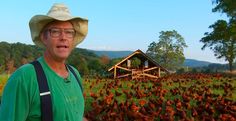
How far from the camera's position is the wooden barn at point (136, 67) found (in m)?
31.1

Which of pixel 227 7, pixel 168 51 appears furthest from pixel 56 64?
Answer: pixel 168 51

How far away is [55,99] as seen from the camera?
329 centimetres

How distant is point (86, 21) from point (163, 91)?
9150mm

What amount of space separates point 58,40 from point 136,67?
28781mm

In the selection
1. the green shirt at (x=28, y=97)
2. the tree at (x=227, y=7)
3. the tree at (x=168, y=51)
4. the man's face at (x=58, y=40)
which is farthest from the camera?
the tree at (x=168, y=51)

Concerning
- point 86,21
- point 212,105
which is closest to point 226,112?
point 212,105

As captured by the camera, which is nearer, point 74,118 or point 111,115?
point 74,118

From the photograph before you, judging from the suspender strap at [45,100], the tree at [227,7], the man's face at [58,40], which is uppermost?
the tree at [227,7]

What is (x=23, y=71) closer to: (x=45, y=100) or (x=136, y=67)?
(x=45, y=100)

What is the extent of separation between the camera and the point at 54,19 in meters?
3.45

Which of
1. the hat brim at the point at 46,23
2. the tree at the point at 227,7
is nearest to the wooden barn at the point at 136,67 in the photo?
the tree at the point at 227,7

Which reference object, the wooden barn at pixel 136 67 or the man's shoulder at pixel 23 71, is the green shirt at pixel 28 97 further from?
the wooden barn at pixel 136 67

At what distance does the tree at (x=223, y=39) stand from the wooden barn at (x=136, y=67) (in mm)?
11868

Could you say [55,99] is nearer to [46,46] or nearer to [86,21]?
[46,46]
